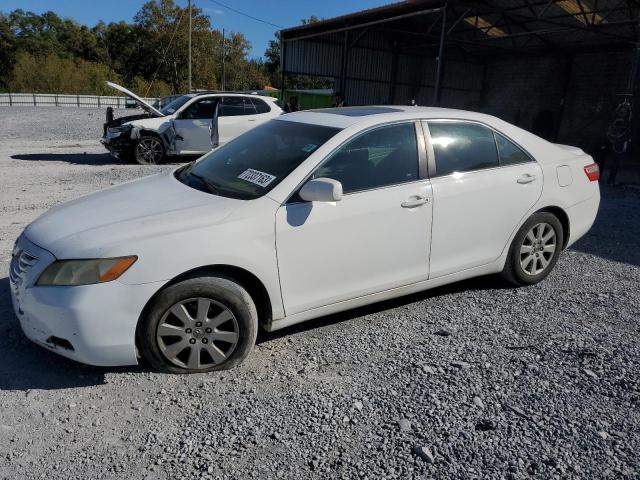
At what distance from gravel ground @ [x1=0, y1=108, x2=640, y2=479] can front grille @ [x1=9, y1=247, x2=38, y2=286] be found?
0.55 m

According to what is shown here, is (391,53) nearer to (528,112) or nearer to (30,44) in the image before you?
(528,112)

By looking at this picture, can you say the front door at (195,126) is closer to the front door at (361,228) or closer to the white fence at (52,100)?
the front door at (361,228)

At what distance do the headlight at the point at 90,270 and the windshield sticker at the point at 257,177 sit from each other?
96cm

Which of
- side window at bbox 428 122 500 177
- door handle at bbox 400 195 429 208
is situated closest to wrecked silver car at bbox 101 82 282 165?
side window at bbox 428 122 500 177

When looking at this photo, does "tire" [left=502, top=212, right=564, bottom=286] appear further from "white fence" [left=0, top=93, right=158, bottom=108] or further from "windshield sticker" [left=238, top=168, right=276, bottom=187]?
"white fence" [left=0, top=93, right=158, bottom=108]

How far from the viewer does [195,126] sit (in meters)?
11.4

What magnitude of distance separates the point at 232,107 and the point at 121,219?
30.3 feet

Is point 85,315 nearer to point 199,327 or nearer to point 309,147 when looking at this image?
point 199,327

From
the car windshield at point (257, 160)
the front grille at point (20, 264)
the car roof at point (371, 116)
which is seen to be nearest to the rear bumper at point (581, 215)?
the car roof at point (371, 116)

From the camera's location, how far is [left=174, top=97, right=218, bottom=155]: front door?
447 inches

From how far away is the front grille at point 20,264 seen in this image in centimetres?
289

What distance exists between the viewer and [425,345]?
349 centimetres

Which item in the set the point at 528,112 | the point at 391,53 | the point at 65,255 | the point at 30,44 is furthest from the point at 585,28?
the point at 30,44

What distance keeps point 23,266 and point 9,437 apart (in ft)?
3.14
